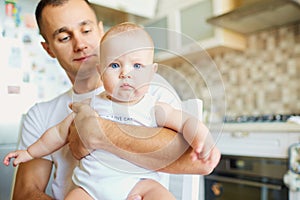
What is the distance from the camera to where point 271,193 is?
1.51m

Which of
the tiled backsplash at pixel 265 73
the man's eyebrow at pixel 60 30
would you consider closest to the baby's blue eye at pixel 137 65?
the man's eyebrow at pixel 60 30

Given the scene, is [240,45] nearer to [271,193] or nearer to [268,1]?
[268,1]

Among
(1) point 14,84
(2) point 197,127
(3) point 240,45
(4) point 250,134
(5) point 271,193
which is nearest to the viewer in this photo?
(2) point 197,127

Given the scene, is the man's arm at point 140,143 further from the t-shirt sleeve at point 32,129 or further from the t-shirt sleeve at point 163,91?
the t-shirt sleeve at point 32,129

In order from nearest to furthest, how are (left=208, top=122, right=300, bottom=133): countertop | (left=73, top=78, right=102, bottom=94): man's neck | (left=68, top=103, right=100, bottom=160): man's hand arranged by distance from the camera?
(left=68, top=103, right=100, bottom=160): man's hand, (left=73, top=78, right=102, bottom=94): man's neck, (left=208, top=122, right=300, bottom=133): countertop

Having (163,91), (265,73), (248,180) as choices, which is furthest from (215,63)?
(163,91)

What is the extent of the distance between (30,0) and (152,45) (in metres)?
1.62

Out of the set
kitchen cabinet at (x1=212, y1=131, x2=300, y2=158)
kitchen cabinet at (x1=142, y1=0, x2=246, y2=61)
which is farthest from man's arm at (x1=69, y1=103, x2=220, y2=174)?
kitchen cabinet at (x1=142, y1=0, x2=246, y2=61)

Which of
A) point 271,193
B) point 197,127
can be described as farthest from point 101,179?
point 271,193

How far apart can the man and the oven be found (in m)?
1.02

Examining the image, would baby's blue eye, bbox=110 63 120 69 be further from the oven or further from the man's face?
the oven

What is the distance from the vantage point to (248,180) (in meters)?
1.61

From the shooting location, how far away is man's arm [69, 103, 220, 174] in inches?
22.6

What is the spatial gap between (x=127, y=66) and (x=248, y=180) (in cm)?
129
